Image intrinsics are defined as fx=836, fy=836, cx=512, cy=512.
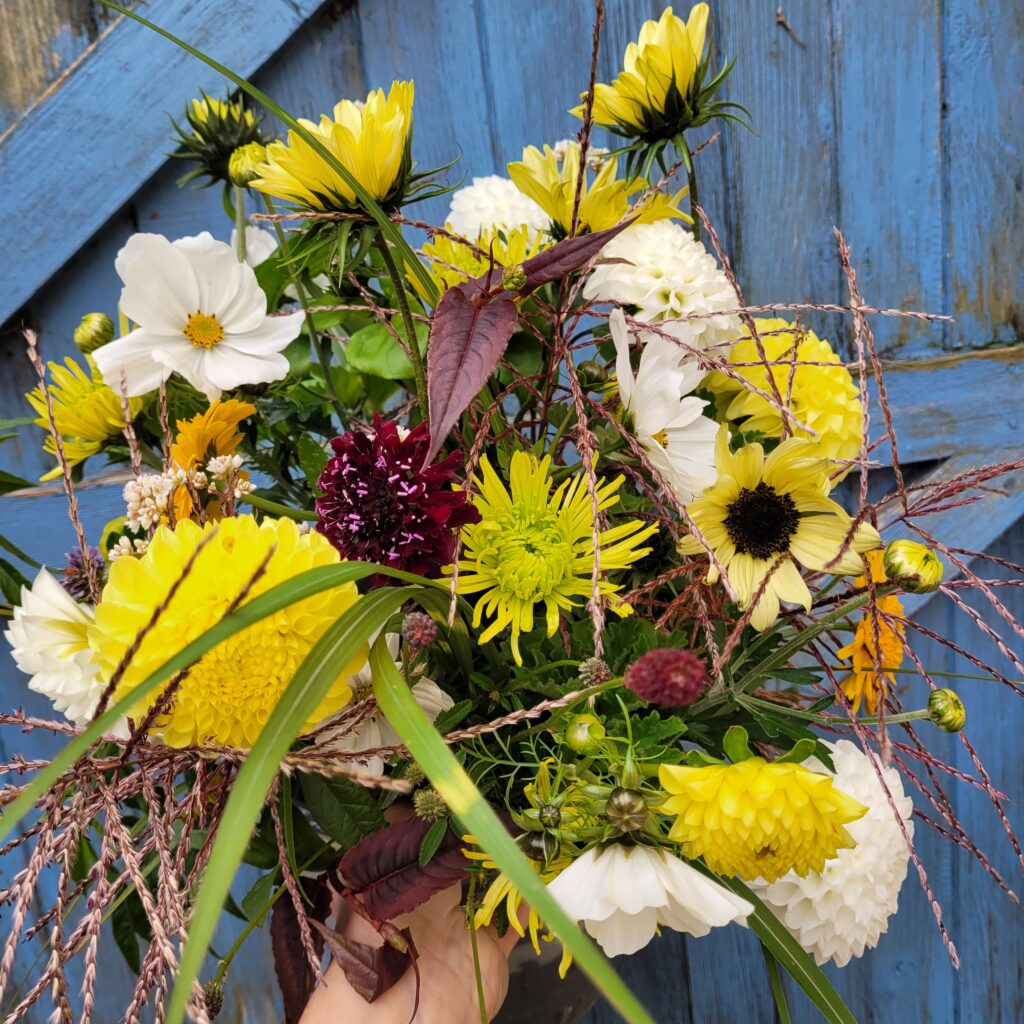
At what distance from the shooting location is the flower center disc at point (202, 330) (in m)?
0.43

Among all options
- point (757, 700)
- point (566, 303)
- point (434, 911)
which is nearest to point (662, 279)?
point (566, 303)

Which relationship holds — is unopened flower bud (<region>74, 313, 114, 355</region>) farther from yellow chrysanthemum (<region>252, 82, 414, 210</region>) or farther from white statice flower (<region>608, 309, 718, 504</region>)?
white statice flower (<region>608, 309, 718, 504</region>)

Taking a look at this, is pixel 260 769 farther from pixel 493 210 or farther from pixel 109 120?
pixel 109 120

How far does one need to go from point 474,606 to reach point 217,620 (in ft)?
0.49

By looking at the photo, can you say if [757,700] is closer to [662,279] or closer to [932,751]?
[662,279]

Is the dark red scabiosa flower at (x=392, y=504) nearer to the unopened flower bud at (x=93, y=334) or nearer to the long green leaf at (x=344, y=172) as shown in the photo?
the long green leaf at (x=344, y=172)

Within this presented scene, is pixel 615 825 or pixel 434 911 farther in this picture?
pixel 434 911

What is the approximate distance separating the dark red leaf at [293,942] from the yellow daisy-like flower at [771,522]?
0.25 metres

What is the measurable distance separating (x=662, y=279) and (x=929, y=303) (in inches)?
17.4

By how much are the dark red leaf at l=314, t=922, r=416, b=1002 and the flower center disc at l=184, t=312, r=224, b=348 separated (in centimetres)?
29

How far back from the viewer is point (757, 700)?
388mm

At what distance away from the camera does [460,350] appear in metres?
0.30

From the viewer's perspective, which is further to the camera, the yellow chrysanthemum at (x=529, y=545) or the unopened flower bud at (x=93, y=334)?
the unopened flower bud at (x=93, y=334)

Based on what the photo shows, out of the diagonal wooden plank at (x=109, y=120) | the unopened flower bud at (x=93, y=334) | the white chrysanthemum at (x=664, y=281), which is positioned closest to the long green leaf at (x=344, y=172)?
the white chrysanthemum at (x=664, y=281)
